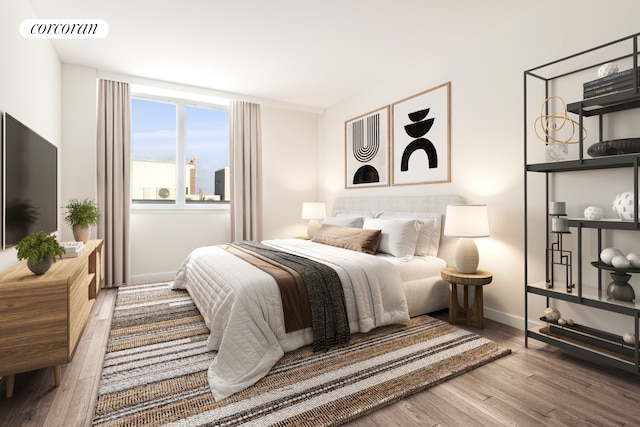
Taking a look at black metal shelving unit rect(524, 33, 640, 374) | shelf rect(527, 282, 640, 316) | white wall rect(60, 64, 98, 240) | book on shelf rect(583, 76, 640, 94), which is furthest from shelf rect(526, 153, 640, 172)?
white wall rect(60, 64, 98, 240)

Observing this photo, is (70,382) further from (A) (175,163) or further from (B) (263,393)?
(A) (175,163)

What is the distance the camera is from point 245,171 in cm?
482

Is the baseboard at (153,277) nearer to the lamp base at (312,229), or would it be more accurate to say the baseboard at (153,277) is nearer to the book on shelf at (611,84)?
the lamp base at (312,229)

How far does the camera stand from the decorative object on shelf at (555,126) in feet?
7.71

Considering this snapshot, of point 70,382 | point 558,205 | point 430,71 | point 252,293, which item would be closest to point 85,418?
point 70,382

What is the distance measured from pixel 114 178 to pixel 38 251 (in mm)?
2455

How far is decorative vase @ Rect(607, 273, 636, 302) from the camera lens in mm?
1933

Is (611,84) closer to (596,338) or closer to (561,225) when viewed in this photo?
(561,225)

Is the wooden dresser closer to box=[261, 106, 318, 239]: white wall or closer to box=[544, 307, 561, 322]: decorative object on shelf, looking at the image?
box=[544, 307, 561, 322]: decorative object on shelf

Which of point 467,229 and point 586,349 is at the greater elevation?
point 467,229

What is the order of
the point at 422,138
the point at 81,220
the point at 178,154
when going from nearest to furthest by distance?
1. the point at 81,220
2. the point at 422,138
3. the point at 178,154

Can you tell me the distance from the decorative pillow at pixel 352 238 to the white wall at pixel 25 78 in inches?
103

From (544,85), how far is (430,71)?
4.08ft

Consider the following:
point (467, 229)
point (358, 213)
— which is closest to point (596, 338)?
point (467, 229)
